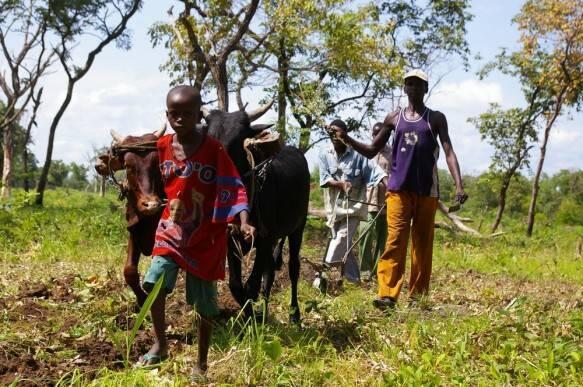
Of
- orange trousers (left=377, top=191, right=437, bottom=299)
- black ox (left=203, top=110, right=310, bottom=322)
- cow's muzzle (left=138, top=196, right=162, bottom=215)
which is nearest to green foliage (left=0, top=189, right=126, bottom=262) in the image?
black ox (left=203, top=110, right=310, bottom=322)

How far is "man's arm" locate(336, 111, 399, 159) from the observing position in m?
6.35

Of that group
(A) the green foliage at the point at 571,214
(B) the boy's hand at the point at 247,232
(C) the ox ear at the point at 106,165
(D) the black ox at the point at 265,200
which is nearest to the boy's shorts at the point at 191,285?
(B) the boy's hand at the point at 247,232

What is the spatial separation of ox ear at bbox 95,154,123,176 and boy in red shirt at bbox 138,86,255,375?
89cm

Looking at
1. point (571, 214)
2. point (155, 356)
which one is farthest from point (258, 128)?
point (571, 214)

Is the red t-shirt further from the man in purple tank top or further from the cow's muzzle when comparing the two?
the man in purple tank top

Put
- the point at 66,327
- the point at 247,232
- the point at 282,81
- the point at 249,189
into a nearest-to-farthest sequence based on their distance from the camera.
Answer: the point at 247,232 → the point at 66,327 → the point at 249,189 → the point at 282,81

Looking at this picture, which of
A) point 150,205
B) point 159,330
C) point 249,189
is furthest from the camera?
point 249,189

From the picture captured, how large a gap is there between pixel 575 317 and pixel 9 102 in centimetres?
2368

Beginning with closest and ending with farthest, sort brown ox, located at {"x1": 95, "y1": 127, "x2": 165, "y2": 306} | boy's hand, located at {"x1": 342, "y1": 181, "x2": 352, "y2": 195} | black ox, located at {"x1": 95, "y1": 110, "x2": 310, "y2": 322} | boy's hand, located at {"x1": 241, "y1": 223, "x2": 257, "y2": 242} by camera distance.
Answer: boy's hand, located at {"x1": 241, "y1": 223, "x2": 257, "y2": 242} < brown ox, located at {"x1": 95, "y1": 127, "x2": 165, "y2": 306} < black ox, located at {"x1": 95, "y1": 110, "x2": 310, "y2": 322} < boy's hand, located at {"x1": 342, "y1": 181, "x2": 352, "y2": 195}

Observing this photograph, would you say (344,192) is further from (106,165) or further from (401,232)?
(106,165)

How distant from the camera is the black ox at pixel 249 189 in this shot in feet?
14.6

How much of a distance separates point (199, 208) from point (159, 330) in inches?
34.2

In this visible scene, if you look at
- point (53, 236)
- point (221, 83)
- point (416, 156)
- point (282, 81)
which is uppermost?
point (282, 81)

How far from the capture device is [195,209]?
3846 millimetres
